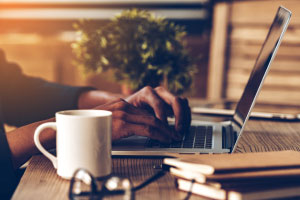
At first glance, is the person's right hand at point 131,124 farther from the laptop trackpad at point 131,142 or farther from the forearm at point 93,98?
the forearm at point 93,98

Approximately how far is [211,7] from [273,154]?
123 inches

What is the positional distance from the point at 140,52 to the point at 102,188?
102cm

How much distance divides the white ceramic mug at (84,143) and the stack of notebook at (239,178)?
0.12 metres

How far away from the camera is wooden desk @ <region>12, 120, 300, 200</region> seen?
64 centimetres

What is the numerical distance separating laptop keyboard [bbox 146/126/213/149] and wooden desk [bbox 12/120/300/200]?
7 centimetres

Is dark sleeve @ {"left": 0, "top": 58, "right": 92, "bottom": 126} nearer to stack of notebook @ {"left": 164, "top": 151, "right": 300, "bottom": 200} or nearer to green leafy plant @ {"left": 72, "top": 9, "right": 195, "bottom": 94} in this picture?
green leafy plant @ {"left": 72, "top": 9, "right": 195, "bottom": 94}

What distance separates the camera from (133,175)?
734mm

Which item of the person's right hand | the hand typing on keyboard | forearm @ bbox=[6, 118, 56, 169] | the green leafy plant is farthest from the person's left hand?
the green leafy plant

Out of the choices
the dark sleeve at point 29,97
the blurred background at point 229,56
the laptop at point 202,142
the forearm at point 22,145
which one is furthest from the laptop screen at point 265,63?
the blurred background at point 229,56

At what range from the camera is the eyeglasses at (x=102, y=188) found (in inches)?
23.0

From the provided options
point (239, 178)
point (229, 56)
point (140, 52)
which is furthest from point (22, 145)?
point (229, 56)

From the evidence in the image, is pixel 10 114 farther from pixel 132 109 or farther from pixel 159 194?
pixel 159 194

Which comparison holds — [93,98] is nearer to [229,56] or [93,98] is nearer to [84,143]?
[84,143]

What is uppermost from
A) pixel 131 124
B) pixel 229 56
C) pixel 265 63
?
pixel 265 63
